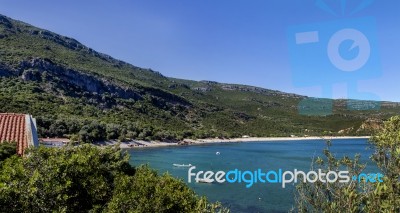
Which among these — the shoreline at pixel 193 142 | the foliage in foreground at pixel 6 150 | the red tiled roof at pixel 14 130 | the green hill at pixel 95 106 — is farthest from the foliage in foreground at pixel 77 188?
the shoreline at pixel 193 142

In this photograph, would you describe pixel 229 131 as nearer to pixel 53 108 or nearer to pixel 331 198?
pixel 53 108

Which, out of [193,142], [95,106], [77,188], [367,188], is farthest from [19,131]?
[95,106]

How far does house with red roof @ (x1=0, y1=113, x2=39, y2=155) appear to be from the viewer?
1623cm

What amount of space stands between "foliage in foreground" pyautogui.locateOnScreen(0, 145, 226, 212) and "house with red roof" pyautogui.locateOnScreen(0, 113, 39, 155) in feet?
5.51

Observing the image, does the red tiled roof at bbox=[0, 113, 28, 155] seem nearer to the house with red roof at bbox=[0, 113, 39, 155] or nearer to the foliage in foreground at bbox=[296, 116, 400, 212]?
the house with red roof at bbox=[0, 113, 39, 155]

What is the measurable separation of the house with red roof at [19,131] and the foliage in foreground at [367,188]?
37.9 feet

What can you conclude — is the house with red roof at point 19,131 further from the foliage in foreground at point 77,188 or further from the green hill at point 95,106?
the green hill at point 95,106

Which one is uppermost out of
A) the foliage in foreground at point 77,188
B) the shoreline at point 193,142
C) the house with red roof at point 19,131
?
the house with red roof at point 19,131

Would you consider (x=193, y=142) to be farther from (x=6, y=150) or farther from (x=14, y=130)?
(x=6, y=150)

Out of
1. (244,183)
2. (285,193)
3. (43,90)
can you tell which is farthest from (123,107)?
(285,193)

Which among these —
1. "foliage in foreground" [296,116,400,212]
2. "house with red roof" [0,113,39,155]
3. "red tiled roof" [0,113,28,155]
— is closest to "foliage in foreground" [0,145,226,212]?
"house with red roof" [0,113,39,155]

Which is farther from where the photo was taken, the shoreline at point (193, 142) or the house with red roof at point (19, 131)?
the shoreline at point (193, 142)

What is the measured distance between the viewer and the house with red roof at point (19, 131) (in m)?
16.2

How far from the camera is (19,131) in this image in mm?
18094
